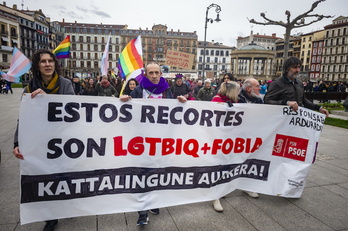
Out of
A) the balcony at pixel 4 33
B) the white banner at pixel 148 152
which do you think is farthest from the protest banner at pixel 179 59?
the balcony at pixel 4 33

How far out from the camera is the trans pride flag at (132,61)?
6.73m

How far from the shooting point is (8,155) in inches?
173

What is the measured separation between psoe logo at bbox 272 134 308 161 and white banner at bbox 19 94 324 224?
0.01 metres

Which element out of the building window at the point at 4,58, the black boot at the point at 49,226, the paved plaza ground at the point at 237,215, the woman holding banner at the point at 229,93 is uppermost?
the building window at the point at 4,58

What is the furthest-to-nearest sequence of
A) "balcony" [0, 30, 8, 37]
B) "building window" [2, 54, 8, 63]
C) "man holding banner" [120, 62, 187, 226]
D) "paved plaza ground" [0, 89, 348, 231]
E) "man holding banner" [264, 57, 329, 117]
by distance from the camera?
"balcony" [0, 30, 8, 37], "building window" [2, 54, 8, 63], "man holding banner" [264, 57, 329, 117], "man holding banner" [120, 62, 187, 226], "paved plaza ground" [0, 89, 348, 231]

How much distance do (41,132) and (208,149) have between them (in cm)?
177

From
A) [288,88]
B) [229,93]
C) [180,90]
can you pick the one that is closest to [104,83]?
[180,90]

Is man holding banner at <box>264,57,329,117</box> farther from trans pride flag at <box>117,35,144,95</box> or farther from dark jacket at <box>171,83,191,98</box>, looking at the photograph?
dark jacket at <box>171,83,191,98</box>

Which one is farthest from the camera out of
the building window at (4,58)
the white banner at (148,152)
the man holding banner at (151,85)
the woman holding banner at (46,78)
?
the building window at (4,58)

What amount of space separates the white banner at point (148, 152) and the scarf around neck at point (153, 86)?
15.0 inches

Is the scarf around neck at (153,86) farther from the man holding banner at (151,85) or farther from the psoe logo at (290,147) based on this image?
the psoe logo at (290,147)

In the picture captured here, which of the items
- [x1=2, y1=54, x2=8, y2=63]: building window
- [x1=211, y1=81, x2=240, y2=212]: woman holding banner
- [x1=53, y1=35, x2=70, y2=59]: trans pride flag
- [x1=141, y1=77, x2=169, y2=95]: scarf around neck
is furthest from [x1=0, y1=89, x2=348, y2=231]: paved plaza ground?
[x1=2, y1=54, x2=8, y2=63]: building window

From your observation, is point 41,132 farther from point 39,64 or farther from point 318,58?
point 318,58

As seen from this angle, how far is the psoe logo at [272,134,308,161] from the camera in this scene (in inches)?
119
